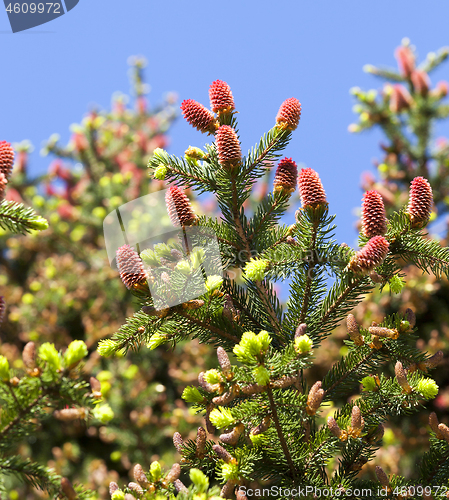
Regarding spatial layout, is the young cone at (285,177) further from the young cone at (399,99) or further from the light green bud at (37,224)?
the young cone at (399,99)

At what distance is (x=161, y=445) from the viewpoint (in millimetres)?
3832

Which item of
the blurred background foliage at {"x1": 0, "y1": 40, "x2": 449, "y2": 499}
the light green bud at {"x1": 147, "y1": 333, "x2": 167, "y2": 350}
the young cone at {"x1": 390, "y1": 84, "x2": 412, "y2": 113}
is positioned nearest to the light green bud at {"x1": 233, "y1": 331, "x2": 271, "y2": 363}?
the light green bud at {"x1": 147, "y1": 333, "x2": 167, "y2": 350}

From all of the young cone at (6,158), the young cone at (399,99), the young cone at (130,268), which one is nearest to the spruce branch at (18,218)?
the young cone at (6,158)

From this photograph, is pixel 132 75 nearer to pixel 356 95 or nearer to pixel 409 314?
pixel 356 95

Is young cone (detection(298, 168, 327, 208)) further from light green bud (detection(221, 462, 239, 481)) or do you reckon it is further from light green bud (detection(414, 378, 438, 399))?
light green bud (detection(221, 462, 239, 481))

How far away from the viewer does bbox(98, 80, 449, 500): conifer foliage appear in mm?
1226

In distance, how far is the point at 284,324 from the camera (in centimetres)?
142

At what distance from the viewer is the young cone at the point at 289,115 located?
150 centimetres

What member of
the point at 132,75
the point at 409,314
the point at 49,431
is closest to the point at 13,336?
the point at 49,431

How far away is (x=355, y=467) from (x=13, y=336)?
4.84 m

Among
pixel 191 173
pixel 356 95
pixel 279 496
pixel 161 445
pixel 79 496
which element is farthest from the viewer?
pixel 356 95

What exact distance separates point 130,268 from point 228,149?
486 millimetres

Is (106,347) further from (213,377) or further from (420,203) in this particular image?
(420,203)

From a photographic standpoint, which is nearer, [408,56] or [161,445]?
[161,445]
